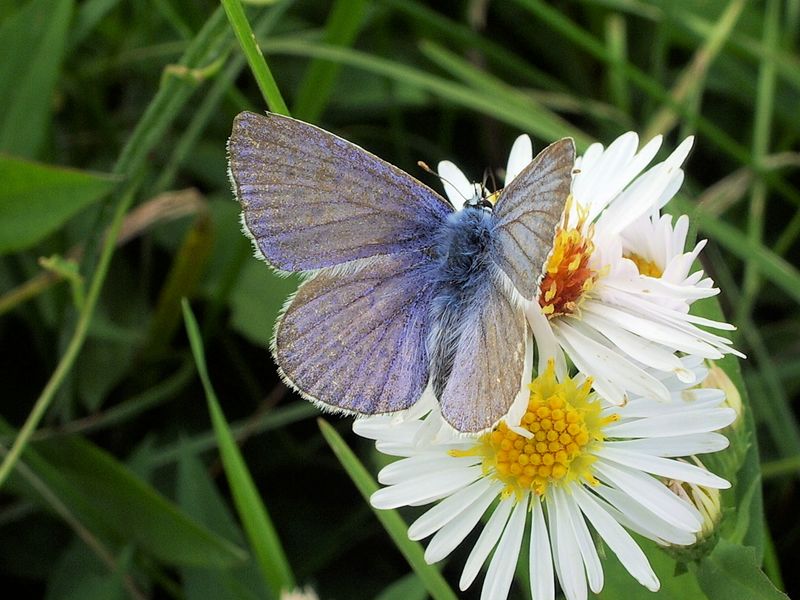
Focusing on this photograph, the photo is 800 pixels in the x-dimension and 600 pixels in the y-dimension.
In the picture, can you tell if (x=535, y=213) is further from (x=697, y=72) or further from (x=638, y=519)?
(x=697, y=72)

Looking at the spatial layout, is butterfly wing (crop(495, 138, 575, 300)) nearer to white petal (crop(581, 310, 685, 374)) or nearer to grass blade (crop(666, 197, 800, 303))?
white petal (crop(581, 310, 685, 374))

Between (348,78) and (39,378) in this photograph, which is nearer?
(39,378)

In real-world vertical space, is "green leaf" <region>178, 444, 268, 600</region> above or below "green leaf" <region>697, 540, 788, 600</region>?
below

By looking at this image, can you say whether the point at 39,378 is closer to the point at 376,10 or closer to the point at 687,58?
the point at 376,10

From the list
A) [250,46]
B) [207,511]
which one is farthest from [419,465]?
[207,511]

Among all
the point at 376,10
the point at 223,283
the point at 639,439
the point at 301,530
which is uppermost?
the point at 376,10

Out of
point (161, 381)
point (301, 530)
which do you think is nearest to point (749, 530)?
point (301, 530)

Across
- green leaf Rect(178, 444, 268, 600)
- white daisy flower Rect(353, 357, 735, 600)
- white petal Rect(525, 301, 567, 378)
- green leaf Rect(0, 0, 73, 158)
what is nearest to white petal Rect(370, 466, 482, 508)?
white daisy flower Rect(353, 357, 735, 600)
